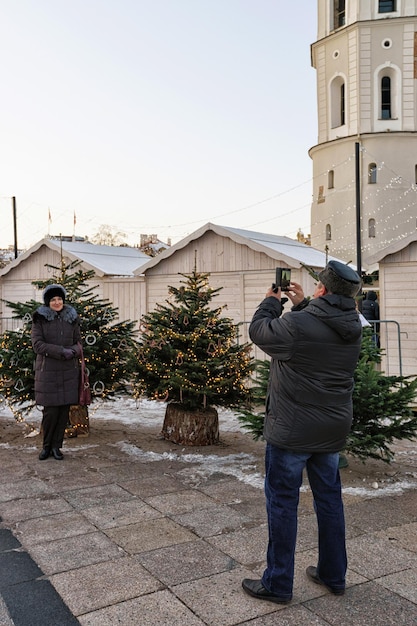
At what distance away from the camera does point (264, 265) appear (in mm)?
13344

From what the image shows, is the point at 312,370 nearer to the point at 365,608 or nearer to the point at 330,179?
the point at 365,608

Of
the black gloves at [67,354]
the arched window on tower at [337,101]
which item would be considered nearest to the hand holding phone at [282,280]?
the black gloves at [67,354]

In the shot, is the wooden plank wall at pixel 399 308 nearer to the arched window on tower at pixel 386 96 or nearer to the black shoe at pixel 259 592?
the black shoe at pixel 259 592

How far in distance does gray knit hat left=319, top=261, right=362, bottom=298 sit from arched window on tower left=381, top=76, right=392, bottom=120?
1471 inches

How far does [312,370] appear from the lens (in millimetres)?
3836

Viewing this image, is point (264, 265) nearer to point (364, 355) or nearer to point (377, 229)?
point (364, 355)

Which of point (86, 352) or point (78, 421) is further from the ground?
point (86, 352)

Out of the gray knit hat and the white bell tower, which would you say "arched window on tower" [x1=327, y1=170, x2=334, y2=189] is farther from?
the gray knit hat

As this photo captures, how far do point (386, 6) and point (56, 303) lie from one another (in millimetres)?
37652

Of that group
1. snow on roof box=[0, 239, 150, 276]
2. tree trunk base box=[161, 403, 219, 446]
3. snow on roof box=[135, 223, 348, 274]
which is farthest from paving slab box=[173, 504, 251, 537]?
snow on roof box=[0, 239, 150, 276]

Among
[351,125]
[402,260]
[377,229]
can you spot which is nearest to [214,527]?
[402,260]

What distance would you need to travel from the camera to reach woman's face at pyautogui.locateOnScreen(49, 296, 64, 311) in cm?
751

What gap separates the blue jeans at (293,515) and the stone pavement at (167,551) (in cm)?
16

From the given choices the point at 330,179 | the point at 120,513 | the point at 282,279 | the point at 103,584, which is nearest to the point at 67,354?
the point at 120,513
